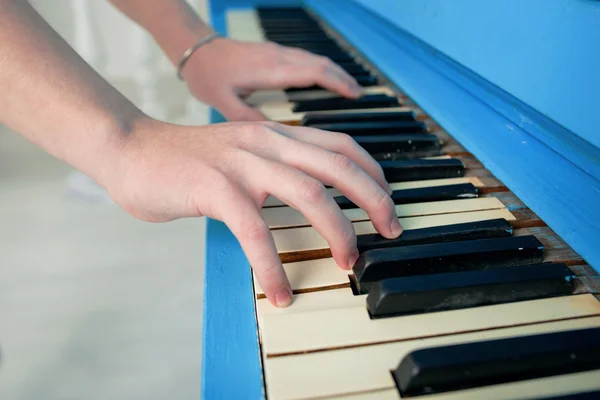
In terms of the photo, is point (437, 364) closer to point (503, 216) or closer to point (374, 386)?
point (374, 386)

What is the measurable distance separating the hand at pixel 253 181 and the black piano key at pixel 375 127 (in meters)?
0.23

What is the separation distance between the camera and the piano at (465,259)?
1.38ft

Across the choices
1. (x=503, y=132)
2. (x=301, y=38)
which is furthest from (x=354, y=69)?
(x=503, y=132)

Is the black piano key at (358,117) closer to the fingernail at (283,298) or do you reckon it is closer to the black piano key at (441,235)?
the black piano key at (441,235)

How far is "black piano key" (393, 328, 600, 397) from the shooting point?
41 cm

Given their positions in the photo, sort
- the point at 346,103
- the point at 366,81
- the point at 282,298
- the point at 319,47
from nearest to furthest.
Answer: the point at 282,298 → the point at 346,103 → the point at 366,81 → the point at 319,47

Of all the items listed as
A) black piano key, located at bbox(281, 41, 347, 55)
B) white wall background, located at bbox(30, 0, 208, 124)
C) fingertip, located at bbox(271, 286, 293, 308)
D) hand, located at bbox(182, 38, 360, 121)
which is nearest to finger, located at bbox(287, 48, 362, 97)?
hand, located at bbox(182, 38, 360, 121)

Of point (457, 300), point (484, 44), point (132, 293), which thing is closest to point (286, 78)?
point (484, 44)

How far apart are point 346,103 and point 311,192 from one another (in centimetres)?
49

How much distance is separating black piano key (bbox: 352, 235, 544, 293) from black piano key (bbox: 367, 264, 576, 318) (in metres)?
0.03

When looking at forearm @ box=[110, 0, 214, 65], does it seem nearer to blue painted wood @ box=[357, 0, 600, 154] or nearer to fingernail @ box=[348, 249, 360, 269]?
blue painted wood @ box=[357, 0, 600, 154]

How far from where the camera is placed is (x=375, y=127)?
0.88 metres

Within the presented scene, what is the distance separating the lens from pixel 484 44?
2.37 ft

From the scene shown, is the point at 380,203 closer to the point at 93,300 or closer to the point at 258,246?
the point at 258,246
